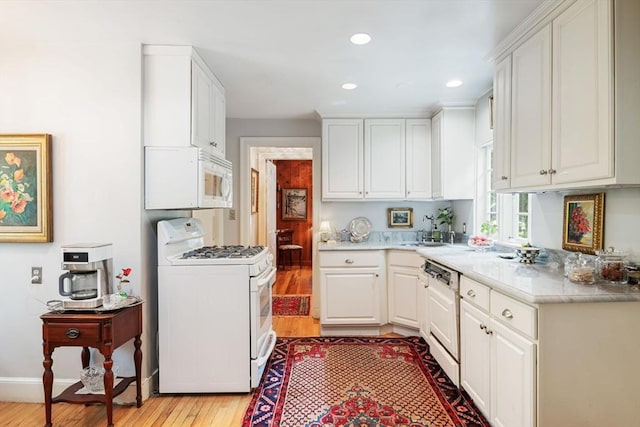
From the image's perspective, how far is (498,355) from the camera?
76.5 inches

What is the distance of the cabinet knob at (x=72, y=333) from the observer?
2.09m

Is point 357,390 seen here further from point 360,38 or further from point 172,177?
point 360,38

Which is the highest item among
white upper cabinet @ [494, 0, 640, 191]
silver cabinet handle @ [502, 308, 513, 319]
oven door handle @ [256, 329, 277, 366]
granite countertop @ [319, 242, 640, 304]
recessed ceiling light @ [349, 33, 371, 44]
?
recessed ceiling light @ [349, 33, 371, 44]

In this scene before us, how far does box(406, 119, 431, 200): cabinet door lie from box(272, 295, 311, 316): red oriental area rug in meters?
1.99

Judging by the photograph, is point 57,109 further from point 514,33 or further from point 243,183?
point 514,33

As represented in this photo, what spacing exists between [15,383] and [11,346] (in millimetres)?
256

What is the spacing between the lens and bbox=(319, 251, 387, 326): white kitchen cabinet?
3.75m

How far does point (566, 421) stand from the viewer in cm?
165

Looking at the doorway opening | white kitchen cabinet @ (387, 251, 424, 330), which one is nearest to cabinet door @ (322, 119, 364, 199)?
the doorway opening

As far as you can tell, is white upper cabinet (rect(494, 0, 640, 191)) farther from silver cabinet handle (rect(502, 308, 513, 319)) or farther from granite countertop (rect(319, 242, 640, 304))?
silver cabinet handle (rect(502, 308, 513, 319))

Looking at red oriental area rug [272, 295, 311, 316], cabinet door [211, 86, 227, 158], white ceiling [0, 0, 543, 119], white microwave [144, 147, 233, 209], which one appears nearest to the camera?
white ceiling [0, 0, 543, 119]

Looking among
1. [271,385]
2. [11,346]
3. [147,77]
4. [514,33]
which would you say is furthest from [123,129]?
[514,33]

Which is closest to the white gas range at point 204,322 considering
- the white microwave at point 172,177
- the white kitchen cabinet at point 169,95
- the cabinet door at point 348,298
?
the white microwave at point 172,177

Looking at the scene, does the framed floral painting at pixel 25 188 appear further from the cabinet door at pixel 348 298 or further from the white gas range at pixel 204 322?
the cabinet door at pixel 348 298
